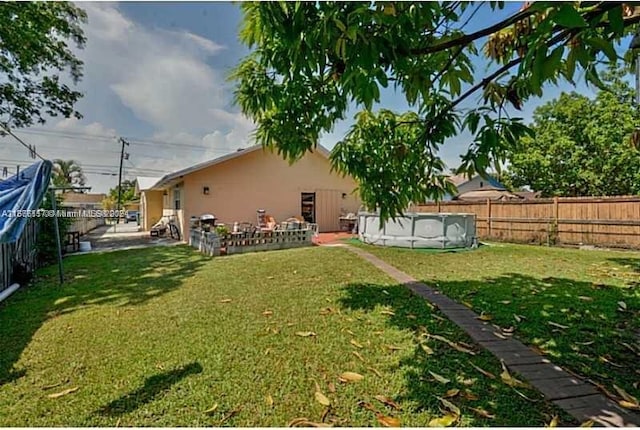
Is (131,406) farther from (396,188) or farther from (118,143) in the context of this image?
(118,143)

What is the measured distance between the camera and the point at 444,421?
2.54m

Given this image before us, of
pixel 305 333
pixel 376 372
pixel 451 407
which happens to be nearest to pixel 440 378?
pixel 451 407

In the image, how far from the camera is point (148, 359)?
11.9ft

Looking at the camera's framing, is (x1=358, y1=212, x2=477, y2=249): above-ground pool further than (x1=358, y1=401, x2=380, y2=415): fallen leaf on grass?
Yes

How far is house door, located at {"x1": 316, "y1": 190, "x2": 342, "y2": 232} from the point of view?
60.1ft

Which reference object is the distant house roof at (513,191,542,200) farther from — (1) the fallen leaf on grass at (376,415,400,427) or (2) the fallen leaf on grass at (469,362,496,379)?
(1) the fallen leaf on grass at (376,415,400,427)

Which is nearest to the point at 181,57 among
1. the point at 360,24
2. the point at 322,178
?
the point at 360,24

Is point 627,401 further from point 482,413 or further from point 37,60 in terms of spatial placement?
point 37,60

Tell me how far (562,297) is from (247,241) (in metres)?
8.96

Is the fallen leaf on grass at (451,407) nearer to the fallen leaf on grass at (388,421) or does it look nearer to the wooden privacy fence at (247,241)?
the fallen leaf on grass at (388,421)

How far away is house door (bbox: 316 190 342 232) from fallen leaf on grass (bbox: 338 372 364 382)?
1494 centimetres

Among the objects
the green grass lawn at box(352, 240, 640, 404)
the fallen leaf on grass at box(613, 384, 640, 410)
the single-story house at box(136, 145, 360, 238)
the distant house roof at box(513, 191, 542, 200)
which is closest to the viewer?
the fallen leaf on grass at box(613, 384, 640, 410)

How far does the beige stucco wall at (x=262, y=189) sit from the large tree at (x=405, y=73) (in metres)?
10.5

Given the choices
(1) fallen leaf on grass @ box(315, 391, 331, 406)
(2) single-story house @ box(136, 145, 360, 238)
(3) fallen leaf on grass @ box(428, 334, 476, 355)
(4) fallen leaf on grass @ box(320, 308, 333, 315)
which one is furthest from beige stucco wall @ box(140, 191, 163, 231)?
(1) fallen leaf on grass @ box(315, 391, 331, 406)
